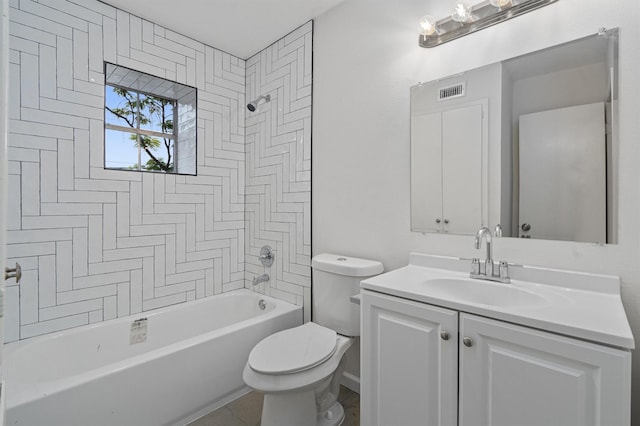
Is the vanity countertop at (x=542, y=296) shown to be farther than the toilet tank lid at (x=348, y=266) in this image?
No

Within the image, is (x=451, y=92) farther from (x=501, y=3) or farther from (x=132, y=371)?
(x=132, y=371)

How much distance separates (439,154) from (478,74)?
405mm

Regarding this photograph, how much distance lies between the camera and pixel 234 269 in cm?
277

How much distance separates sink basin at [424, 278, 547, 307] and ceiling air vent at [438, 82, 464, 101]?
2.97 ft

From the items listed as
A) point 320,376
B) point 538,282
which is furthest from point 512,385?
point 320,376

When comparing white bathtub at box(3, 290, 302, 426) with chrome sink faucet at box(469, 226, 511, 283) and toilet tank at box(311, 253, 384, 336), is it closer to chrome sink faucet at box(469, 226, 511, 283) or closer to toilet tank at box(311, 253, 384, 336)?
toilet tank at box(311, 253, 384, 336)

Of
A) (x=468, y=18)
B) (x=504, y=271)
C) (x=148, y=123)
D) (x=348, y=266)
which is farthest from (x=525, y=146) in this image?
(x=148, y=123)

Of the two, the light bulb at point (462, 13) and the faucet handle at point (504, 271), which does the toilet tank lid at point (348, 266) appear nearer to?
the faucet handle at point (504, 271)

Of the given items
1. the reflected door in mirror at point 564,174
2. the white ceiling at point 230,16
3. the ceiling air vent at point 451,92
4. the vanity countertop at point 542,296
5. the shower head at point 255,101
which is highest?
the white ceiling at point 230,16

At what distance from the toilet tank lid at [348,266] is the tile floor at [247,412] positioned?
0.82 m

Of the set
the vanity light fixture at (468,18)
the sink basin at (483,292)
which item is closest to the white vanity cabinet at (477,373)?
the sink basin at (483,292)

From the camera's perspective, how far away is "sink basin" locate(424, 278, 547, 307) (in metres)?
1.21

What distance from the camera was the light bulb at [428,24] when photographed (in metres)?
1.56

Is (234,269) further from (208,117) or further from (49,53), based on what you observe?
(49,53)
